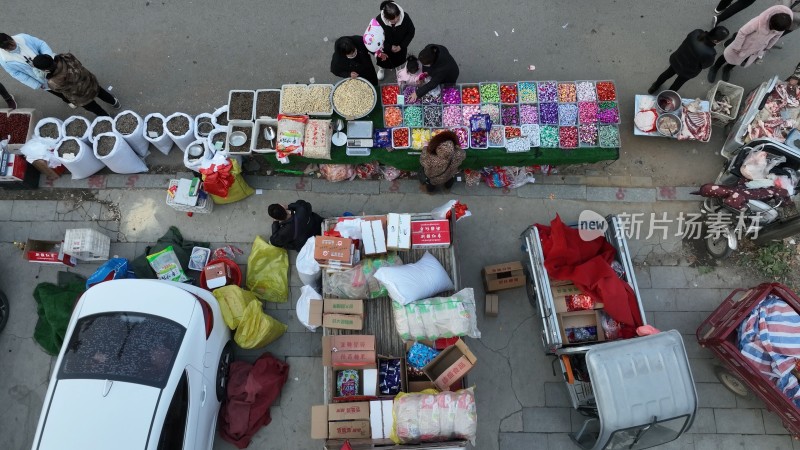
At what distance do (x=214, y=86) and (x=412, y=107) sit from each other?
3465mm

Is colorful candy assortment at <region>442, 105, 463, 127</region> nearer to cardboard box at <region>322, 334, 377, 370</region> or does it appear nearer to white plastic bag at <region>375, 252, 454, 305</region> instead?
white plastic bag at <region>375, 252, 454, 305</region>

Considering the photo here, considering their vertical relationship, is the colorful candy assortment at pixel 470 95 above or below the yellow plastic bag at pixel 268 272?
above

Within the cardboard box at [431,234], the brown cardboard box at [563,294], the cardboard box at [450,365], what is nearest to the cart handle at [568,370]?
the brown cardboard box at [563,294]

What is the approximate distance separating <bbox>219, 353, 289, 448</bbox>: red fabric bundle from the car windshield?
1226mm

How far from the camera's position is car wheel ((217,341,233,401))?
6441mm

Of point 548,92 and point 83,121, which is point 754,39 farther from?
point 83,121

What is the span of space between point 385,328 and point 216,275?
2507 mm

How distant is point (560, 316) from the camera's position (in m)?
6.39

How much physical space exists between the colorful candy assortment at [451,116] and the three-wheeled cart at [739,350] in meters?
4.31

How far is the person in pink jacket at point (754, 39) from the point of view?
6.80m

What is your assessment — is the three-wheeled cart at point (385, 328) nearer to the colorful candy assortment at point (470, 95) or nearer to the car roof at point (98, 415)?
the colorful candy assortment at point (470, 95)

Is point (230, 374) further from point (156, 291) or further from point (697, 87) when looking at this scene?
point (697, 87)

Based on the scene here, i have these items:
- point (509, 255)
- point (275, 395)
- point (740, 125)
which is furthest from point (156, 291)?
point (740, 125)

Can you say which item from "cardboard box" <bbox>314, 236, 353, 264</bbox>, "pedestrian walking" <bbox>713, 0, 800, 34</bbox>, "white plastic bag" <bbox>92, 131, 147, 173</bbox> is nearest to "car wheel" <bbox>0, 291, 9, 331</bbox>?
"white plastic bag" <bbox>92, 131, 147, 173</bbox>
